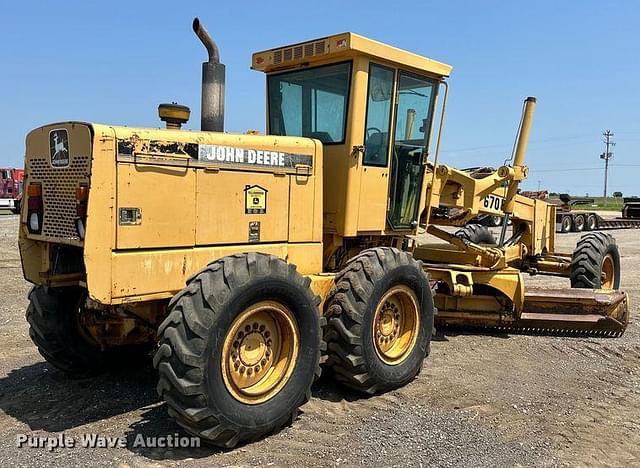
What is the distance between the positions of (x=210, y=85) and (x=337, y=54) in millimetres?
1223

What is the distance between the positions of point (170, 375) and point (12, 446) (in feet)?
4.32

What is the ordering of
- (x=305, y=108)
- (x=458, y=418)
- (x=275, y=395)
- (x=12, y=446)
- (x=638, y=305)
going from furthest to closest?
(x=638, y=305) → (x=305, y=108) → (x=458, y=418) → (x=275, y=395) → (x=12, y=446)

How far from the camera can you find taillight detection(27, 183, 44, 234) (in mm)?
4672

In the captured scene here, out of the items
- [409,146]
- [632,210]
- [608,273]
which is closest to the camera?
[409,146]

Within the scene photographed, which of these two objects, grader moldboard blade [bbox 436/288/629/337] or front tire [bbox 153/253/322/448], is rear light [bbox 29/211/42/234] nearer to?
front tire [bbox 153/253/322/448]

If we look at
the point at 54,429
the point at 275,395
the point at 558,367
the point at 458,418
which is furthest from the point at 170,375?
the point at 558,367

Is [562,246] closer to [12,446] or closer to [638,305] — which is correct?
[638,305]

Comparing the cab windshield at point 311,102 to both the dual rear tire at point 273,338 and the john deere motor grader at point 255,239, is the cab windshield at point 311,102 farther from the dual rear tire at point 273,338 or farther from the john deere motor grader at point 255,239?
the dual rear tire at point 273,338

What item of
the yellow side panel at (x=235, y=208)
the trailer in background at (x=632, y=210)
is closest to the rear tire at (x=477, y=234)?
the yellow side panel at (x=235, y=208)

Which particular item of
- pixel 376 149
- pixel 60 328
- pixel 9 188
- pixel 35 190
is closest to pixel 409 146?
pixel 376 149

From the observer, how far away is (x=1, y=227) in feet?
69.1

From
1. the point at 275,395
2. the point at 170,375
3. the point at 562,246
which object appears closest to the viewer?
the point at 170,375

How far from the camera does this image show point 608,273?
32.5 ft

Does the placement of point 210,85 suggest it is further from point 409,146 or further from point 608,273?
point 608,273
